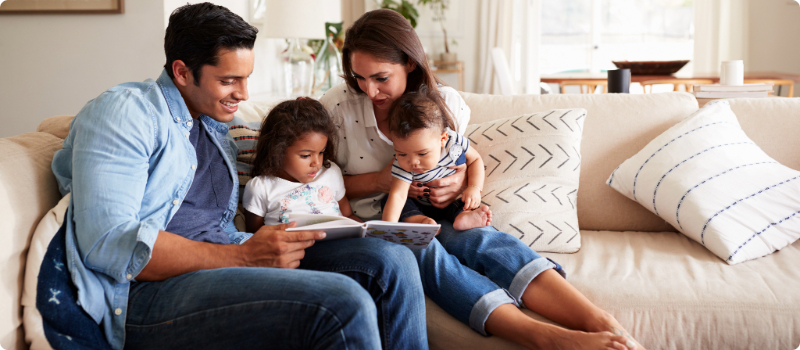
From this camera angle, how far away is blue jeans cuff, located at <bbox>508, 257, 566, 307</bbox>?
1352 mm

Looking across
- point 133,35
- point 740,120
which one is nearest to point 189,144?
point 133,35

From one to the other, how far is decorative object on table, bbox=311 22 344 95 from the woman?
5.52 feet

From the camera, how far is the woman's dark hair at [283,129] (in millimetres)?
Result: 1490

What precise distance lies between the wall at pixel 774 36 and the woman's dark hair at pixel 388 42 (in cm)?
478

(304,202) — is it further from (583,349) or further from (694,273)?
(694,273)

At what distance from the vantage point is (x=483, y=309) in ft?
4.24

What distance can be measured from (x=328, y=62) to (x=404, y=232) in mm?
2424

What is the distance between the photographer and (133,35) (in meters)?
2.47

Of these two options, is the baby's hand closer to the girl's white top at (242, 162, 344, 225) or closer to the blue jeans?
the blue jeans

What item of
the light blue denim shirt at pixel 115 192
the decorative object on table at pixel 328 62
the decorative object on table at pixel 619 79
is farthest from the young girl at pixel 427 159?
the decorative object on table at pixel 328 62

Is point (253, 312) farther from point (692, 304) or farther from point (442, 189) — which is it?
point (692, 304)

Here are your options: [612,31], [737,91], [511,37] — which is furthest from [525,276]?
[612,31]

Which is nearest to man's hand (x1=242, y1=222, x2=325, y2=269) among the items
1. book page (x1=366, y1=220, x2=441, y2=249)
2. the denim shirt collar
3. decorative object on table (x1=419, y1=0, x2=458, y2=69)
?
book page (x1=366, y1=220, x2=441, y2=249)

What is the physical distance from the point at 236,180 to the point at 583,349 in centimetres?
97
